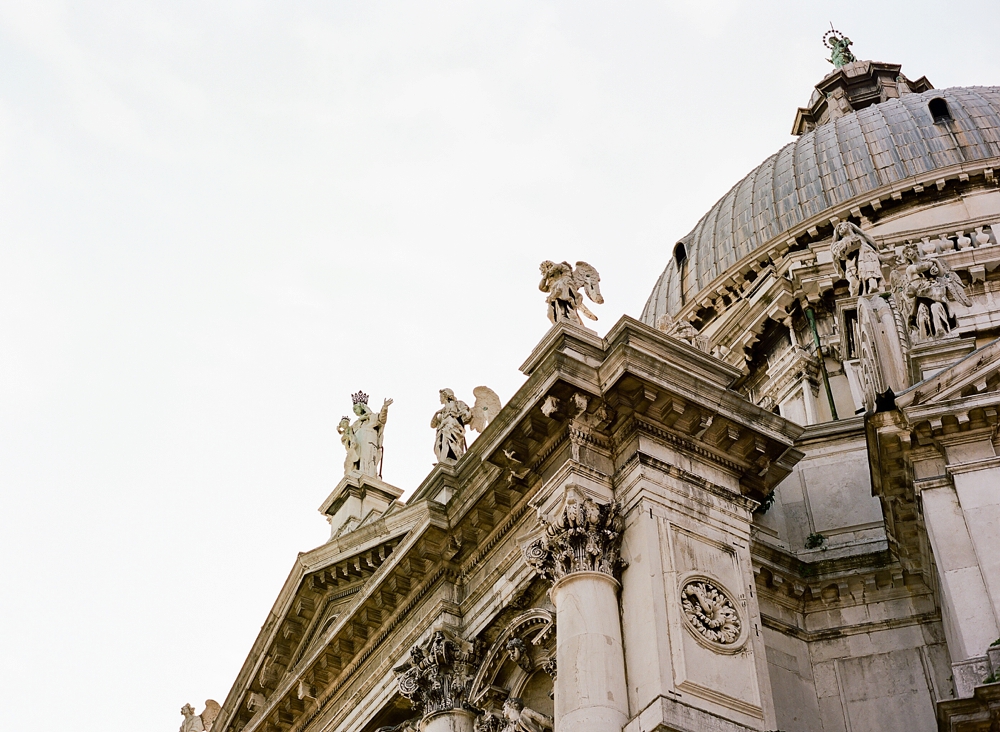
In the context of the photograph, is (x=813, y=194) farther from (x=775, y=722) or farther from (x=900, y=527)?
(x=775, y=722)

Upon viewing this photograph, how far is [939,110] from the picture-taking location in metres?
39.0

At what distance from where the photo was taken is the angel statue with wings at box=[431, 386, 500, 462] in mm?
24312

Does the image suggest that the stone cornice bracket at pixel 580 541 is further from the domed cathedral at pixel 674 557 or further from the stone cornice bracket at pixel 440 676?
the stone cornice bracket at pixel 440 676

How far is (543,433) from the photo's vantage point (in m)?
19.2

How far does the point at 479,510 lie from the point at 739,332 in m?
14.9

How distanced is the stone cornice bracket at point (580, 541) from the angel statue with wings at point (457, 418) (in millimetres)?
5854

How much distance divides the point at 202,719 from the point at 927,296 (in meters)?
17.7

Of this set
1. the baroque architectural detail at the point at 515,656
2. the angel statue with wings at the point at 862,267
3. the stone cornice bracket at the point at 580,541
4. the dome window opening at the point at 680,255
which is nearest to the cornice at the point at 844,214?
the dome window opening at the point at 680,255

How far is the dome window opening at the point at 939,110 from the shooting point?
38.4 metres

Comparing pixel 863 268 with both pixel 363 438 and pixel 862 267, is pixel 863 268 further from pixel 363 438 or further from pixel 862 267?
pixel 363 438

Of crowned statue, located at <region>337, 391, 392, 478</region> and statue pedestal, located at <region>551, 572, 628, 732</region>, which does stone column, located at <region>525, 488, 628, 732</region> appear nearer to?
statue pedestal, located at <region>551, 572, 628, 732</region>

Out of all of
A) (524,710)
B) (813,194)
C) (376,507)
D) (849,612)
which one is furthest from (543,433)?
(813,194)

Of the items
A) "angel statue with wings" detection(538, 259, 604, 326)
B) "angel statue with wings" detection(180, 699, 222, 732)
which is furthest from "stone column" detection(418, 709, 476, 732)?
"angel statue with wings" detection(180, 699, 222, 732)

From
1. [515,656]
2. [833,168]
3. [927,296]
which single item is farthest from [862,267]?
[833,168]
